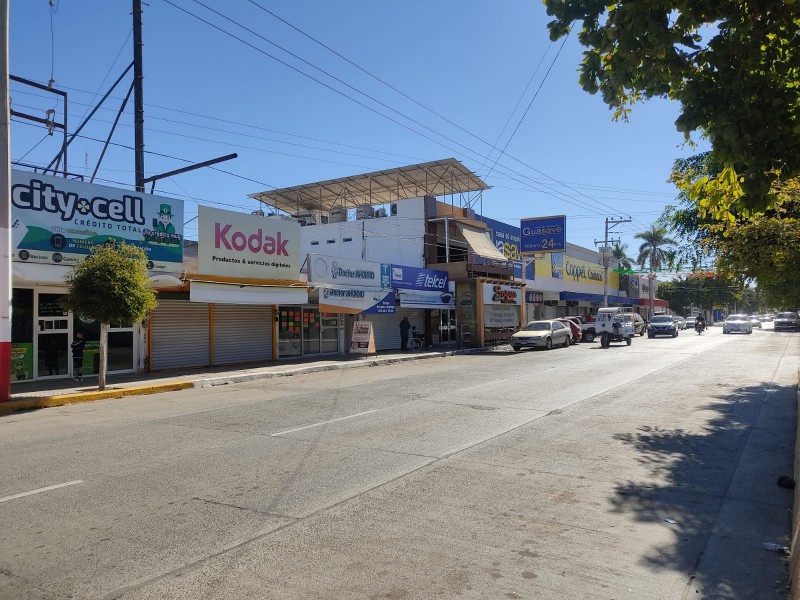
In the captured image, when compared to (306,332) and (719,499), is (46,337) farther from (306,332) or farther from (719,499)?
(719,499)

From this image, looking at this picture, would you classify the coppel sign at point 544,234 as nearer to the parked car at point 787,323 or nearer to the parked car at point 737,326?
the parked car at point 737,326

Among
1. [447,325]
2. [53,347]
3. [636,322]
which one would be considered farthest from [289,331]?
[636,322]

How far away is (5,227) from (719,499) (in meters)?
14.9

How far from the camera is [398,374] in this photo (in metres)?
18.7

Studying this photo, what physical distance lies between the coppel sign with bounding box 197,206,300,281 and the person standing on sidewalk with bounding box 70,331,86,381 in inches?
182

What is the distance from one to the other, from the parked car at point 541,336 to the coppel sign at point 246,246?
1314 cm

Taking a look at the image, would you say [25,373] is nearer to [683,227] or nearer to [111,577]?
[111,577]

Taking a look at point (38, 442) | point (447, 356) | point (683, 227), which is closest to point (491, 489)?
point (38, 442)

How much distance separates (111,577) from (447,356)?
24432 millimetres

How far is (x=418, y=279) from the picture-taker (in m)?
30.6

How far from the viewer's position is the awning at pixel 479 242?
34800 millimetres

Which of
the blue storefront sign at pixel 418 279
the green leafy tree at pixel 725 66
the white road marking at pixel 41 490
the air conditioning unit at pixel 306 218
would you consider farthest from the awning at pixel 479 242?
the white road marking at pixel 41 490

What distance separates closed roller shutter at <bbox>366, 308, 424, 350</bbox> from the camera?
1166 inches

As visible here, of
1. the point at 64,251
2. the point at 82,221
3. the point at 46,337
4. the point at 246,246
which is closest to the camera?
the point at 64,251
